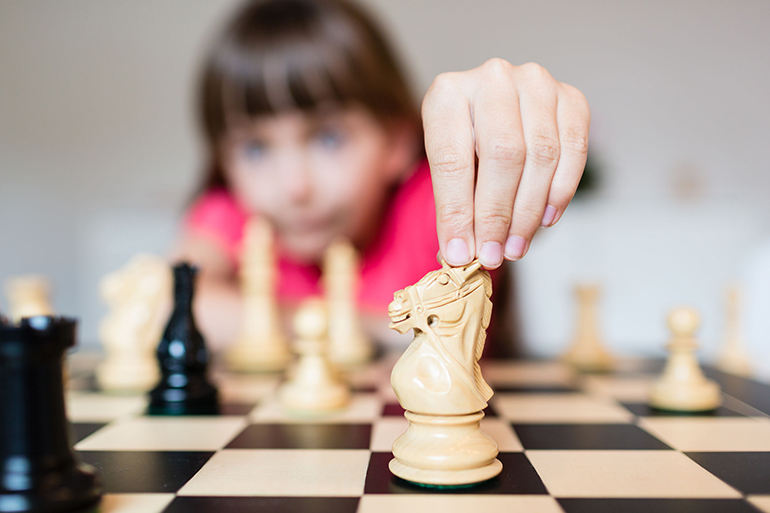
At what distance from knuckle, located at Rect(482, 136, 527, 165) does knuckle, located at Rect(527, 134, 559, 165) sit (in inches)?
0.7

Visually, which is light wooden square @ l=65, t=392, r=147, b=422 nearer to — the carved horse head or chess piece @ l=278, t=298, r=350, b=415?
chess piece @ l=278, t=298, r=350, b=415

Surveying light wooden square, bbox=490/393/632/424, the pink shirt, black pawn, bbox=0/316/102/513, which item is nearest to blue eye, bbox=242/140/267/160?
the pink shirt

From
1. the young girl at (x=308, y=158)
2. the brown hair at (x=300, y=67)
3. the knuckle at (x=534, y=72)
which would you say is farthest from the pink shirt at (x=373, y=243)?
the knuckle at (x=534, y=72)

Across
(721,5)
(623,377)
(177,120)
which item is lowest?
(623,377)

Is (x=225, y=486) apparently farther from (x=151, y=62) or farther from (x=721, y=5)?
(x=721, y=5)

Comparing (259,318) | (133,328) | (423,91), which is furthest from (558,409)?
(423,91)

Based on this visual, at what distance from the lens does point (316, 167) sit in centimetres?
217

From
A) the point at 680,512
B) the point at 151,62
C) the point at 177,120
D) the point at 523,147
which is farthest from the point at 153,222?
the point at 680,512

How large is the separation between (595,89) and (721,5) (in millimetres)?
906

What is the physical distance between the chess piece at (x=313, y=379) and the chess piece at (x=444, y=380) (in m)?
0.38

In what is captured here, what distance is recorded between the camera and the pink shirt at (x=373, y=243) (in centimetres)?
230

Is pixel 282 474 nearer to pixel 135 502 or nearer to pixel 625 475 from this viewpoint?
pixel 135 502

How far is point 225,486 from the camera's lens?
2.26ft

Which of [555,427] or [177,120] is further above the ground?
[177,120]
